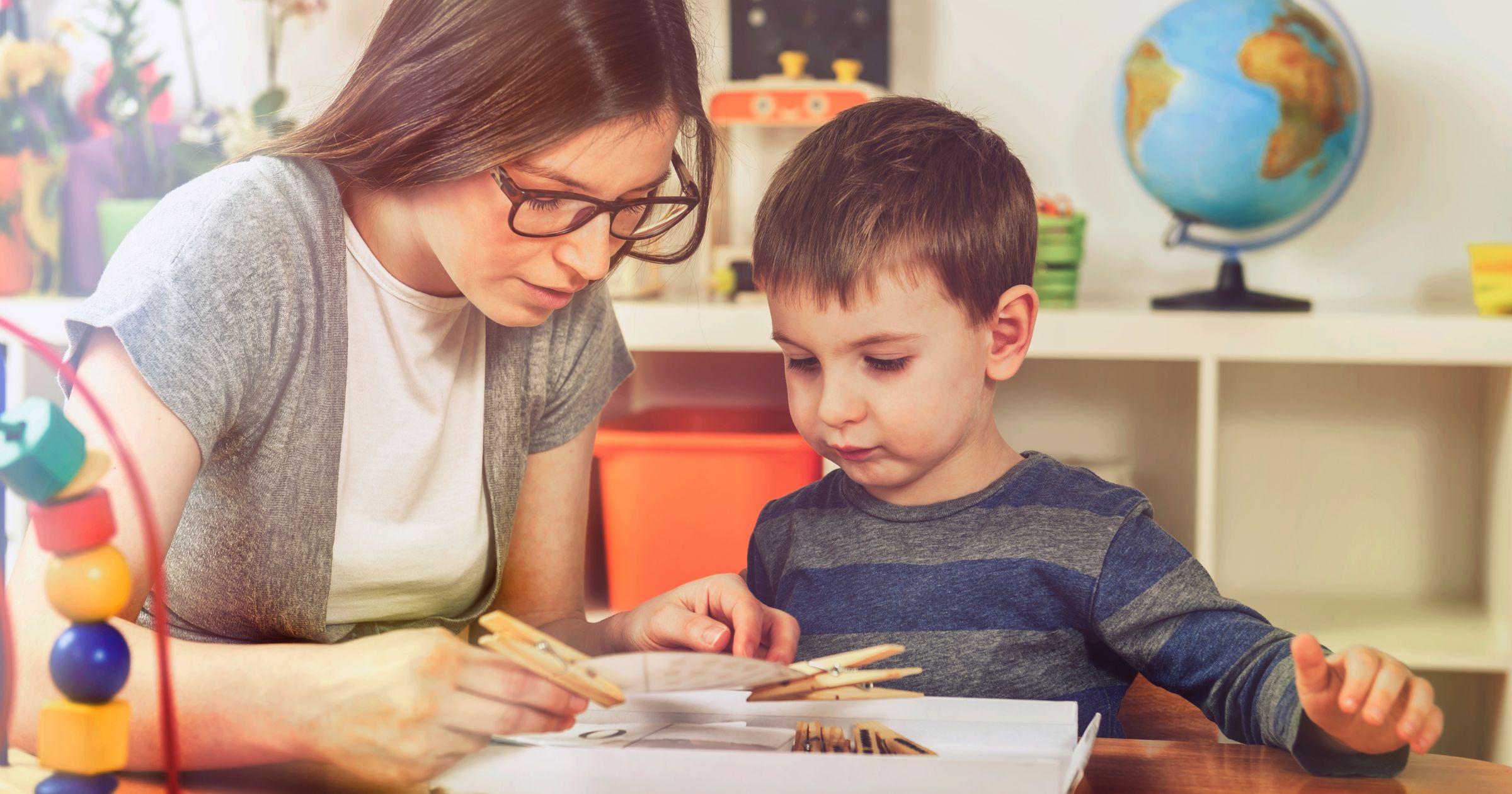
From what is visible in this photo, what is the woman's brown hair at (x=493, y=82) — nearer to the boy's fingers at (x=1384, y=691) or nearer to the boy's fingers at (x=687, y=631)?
the boy's fingers at (x=687, y=631)

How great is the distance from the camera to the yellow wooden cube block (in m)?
0.34

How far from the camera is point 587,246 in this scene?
64 cm

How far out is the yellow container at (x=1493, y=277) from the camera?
1.26m

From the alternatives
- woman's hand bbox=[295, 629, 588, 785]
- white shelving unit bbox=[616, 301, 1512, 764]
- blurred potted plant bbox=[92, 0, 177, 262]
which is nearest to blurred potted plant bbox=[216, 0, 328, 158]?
blurred potted plant bbox=[92, 0, 177, 262]

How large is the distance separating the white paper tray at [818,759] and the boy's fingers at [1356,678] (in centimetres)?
10

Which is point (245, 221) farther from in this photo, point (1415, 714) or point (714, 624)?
point (1415, 714)

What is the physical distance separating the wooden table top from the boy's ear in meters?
0.28

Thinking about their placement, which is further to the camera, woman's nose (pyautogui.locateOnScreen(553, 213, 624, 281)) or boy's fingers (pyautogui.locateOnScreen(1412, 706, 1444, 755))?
woman's nose (pyautogui.locateOnScreen(553, 213, 624, 281))

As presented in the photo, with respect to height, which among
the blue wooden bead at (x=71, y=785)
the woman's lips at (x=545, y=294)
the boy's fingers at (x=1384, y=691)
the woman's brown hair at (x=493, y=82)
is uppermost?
the woman's brown hair at (x=493, y=82)

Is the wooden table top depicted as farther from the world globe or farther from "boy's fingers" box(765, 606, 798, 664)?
the world globe

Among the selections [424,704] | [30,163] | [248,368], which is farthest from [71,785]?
[30,163]

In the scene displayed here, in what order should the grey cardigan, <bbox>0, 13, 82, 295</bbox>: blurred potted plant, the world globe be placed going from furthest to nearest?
1. <bbox>0, 13, 82, 295</bbox>: blurred potted plant
2. the world globe
3. the grey cardigan

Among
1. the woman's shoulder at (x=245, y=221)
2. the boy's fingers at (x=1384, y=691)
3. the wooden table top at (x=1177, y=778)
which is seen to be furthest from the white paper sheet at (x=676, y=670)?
the woman's shoulder at (x=245, y=221)

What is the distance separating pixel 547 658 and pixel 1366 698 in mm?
324
